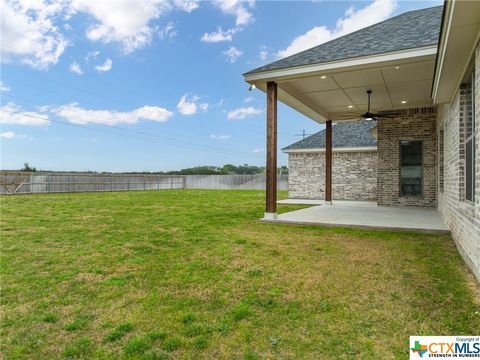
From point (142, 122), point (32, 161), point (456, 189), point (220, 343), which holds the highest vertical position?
point (142, 122)

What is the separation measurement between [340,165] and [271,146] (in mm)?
8214

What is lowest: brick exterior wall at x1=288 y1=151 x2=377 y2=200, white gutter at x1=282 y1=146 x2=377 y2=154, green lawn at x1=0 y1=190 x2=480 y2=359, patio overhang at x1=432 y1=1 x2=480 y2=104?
green lawn at x1=0 y1=190 x2=480 y2=359

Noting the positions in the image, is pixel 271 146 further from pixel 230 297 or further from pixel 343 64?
pixel 230 297

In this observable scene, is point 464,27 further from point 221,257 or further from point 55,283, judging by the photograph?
point 55,283

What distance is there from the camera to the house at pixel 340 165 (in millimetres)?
14055

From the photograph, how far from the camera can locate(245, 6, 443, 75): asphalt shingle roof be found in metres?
6.13

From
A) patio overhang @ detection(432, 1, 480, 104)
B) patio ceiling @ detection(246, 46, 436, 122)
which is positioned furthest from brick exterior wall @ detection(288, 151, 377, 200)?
patio overhang @ detection(432, 1, 480, 104)

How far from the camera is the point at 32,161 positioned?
2208 centimetres

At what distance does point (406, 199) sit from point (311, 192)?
5.24 metres

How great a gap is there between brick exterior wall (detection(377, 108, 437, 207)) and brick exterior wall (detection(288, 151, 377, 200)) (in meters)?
3.24

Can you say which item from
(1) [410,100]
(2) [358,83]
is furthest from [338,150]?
(2) [358,83]

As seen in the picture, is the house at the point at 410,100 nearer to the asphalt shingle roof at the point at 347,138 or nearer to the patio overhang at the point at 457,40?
the patio overhang at the point at 457,40

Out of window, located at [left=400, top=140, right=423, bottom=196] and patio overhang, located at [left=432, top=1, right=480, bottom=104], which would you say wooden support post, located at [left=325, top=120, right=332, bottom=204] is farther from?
patio overhang, located at [left=432, top=1, right=480, bottom=104]

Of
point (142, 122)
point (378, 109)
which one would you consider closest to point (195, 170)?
point (142, 122)
